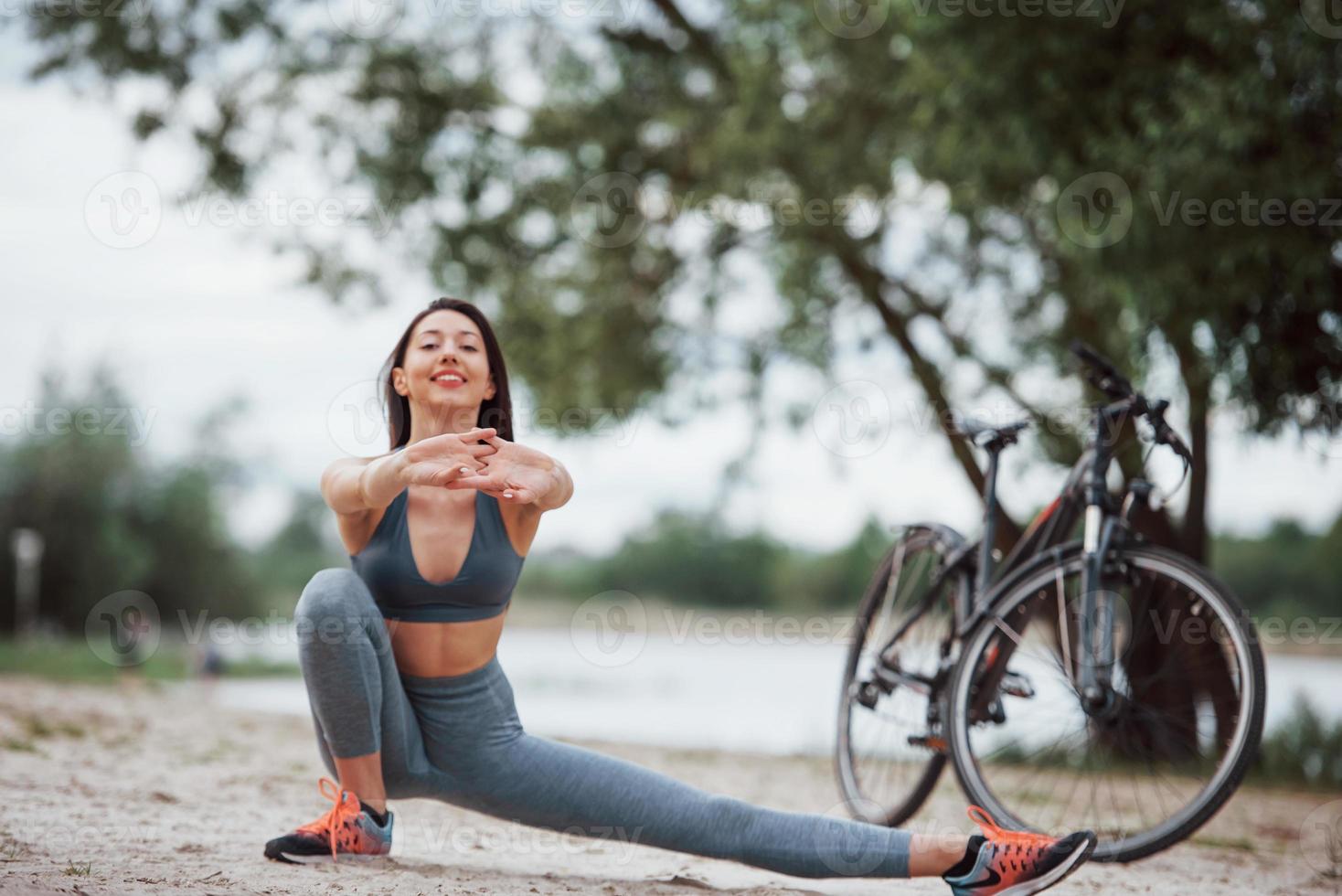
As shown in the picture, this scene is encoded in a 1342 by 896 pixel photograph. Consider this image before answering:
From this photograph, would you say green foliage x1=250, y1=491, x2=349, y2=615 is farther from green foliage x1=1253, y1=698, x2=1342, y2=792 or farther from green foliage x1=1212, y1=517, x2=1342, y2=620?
green foliage x1=1253, y1=698, x2=1342, y2=792

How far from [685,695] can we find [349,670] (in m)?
23.5

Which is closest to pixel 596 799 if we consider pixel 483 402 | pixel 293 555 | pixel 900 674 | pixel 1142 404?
pixel 483 402

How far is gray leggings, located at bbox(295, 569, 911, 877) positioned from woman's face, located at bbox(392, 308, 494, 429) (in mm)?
480

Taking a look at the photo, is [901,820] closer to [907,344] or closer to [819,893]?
[819,893]

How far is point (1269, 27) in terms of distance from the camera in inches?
215

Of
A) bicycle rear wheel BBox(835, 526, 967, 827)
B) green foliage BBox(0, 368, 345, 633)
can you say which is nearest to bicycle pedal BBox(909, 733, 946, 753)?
bicycle rear wheel BBox(835, 526, 967, 827)

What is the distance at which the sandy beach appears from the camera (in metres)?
2.48

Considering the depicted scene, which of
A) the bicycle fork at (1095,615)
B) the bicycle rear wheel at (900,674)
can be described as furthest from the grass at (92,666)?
the bicycle fork at (1095,615)

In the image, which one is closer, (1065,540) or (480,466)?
(480,466)

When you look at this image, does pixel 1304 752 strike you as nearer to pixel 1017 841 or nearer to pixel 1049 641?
pixel 1049 641

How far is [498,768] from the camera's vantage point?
2.71 meters

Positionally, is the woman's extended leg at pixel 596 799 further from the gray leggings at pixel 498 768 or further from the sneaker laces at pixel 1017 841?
the sneaker laces at pixel 1017 841

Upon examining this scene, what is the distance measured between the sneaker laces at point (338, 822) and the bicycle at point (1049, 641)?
1628 mm

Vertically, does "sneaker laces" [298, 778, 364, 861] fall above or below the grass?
above
